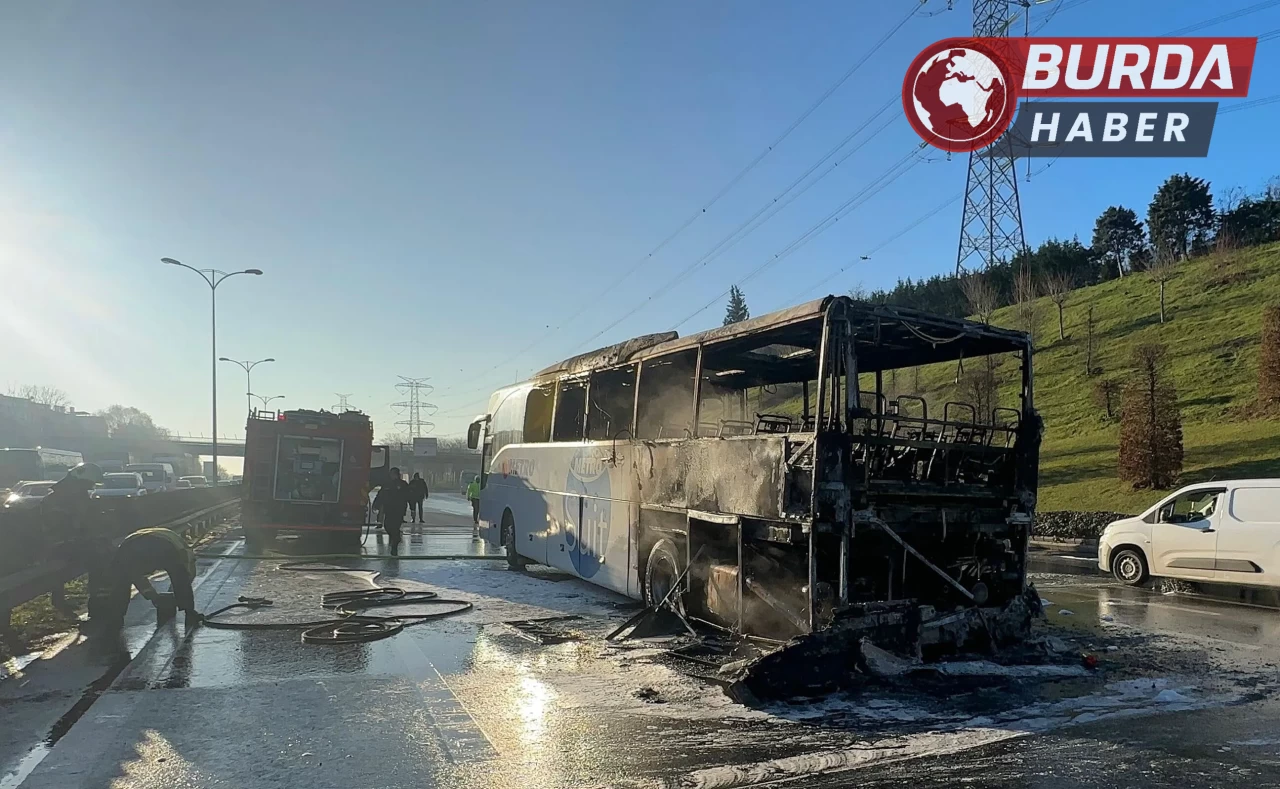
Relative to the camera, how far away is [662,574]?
9461mm

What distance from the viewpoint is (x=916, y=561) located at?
308 inches

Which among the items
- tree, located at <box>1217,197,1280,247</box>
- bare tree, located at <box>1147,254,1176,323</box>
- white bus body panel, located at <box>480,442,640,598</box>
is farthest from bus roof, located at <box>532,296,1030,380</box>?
tree, located at <box>1217,197,1280,247</box>

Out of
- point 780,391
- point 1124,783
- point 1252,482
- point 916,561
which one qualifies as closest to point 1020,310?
point 1252,482

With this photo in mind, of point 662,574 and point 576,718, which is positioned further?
point 662,574

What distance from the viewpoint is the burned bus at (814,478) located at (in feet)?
23.1

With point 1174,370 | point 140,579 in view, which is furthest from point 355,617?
point 1174,370

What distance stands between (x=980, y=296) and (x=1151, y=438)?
71.9 ft

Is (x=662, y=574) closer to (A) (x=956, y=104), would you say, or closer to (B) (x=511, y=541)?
(B) (x=511, y=541)

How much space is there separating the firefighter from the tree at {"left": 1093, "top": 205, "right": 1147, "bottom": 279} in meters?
67.8

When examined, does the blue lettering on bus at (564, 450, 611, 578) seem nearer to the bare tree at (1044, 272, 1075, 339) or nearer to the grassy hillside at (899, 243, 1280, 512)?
the grassy hillside at (899, 243, 1280, 512)

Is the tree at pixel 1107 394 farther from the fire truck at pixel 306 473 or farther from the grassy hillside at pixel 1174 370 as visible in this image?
the fire truck at pixel 306 473

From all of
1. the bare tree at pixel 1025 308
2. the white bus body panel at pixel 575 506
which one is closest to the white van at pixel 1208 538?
the white bus body panel at pixel 575 506

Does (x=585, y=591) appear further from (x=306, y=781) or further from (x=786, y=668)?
(x=306, y=781)

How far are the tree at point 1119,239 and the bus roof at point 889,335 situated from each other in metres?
63.4
